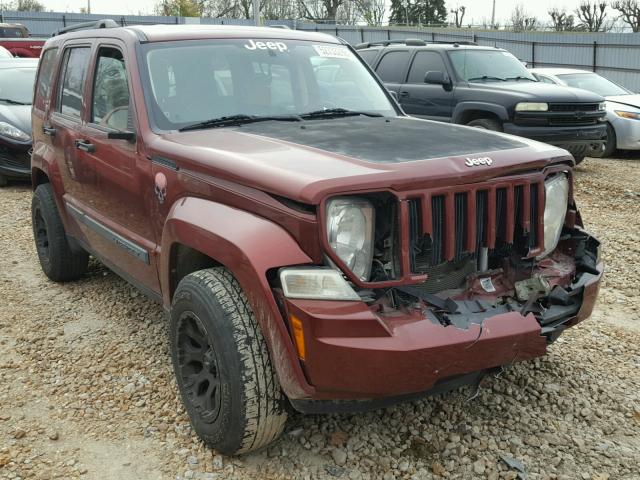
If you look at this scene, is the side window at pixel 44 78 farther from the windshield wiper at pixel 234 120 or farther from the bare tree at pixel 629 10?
the bare tree at pixel 629 10

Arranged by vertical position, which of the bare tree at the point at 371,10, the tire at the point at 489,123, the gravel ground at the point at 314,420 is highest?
the bare tree at the point at 371,10

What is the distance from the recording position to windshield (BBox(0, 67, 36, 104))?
380 inches

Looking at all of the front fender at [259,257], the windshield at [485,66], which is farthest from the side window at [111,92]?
the windshield at [485,66]

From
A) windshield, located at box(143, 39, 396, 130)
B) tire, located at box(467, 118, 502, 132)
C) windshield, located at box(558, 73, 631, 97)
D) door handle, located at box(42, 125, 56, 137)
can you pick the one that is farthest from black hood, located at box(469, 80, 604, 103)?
door handle, located at box(42, 125, 56, 137)

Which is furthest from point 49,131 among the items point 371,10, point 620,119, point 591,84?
point 371,10

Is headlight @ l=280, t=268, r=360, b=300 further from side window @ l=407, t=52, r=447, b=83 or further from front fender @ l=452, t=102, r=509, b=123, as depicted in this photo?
side window @ l=407, t=52, r=447, b=83

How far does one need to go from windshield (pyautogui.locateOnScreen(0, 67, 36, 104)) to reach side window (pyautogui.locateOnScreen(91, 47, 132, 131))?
20.2ft

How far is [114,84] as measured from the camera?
153 inches

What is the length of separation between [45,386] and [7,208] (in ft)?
16.4

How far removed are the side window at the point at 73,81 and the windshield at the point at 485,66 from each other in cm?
644

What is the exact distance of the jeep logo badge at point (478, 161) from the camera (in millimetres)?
2746

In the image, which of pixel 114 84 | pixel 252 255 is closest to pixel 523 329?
pixel 252 255

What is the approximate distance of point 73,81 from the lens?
450 cm

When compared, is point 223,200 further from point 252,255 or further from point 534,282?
point 534,282
